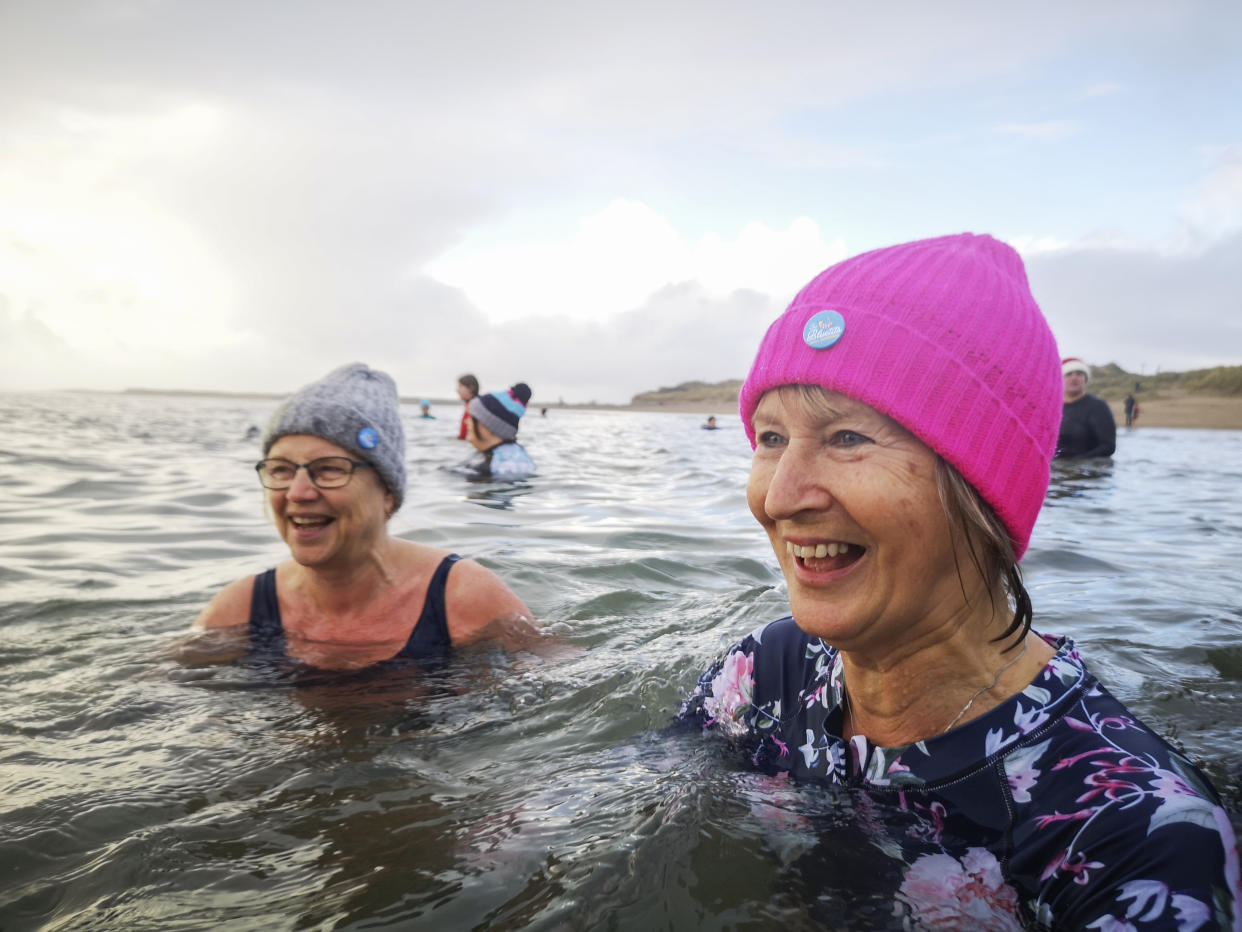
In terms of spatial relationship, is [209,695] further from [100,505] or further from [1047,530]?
[1047,530]

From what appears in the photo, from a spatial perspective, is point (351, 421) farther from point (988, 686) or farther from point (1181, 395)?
point (1181, 395)

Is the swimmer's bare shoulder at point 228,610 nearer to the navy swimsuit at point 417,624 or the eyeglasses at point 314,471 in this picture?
the navy swimsuit at point 417,624

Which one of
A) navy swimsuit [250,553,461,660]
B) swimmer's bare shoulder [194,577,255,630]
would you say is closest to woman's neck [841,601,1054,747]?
navy swimsuit [250,553,461,660]

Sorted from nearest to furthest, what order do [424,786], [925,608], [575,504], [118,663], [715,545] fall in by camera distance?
Result: [925,608]
[424,786]
[118,663]
[715,545]
[575,504]

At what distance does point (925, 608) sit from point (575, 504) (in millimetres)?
8615

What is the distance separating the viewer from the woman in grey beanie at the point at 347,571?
14.0 ft

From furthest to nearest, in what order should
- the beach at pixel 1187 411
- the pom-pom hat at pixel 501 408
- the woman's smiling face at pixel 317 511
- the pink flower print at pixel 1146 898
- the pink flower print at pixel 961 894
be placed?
the beach at pixel 1187 411
the pom-pom hat at pixel 501 408
the woman's smiling face at pixel 317 511
the pink flower print at pixel 961 894
the pink flower print at pixel 1146 898

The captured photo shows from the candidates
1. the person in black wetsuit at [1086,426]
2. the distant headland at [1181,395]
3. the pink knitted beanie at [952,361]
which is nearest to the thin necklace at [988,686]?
the pink knitted beanie at [952,361]

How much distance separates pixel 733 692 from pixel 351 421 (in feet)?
8.75

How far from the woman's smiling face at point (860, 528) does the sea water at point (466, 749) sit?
68 cm

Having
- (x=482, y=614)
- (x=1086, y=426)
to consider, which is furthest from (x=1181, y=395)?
(x=482, y=614)

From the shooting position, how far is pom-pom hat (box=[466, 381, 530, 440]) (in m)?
12.3

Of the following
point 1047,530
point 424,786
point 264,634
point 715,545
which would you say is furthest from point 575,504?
point 424,786

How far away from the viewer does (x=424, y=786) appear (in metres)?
2.87
